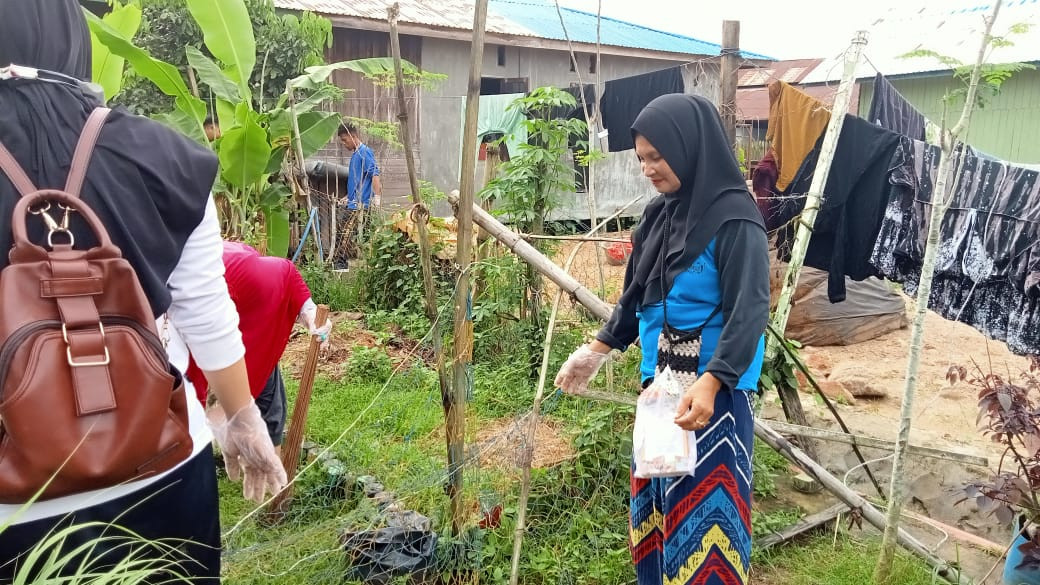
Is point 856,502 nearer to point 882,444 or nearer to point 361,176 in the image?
point 882,444

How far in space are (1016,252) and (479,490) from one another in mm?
3135

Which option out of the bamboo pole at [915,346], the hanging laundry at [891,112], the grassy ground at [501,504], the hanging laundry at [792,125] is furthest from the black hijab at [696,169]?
the hanging laundry at [891,112]

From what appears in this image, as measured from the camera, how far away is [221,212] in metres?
5.16

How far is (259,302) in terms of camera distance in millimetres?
2770

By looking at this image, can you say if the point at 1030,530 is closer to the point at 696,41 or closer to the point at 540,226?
the point at 540,226

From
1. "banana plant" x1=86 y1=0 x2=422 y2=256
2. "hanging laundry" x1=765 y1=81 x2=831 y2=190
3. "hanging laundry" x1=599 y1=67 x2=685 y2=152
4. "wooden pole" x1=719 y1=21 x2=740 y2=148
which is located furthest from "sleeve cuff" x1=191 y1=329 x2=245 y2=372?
"hanging laundry" x1=599 y1=67 x2=685 y2=152

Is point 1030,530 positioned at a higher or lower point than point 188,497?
lower

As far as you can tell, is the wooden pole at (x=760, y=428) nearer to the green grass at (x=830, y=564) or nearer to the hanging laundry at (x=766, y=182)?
the green grass at (x=830, y=564)

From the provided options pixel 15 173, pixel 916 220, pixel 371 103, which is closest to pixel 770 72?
pixel 371 103

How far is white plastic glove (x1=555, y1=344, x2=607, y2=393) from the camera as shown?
2.46 m

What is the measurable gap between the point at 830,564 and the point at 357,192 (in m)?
5.80

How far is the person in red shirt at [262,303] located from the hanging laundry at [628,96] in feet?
18.5

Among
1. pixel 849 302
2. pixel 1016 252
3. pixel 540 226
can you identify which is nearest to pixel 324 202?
pixel 540 226

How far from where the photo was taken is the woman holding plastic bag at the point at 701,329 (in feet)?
6.65
